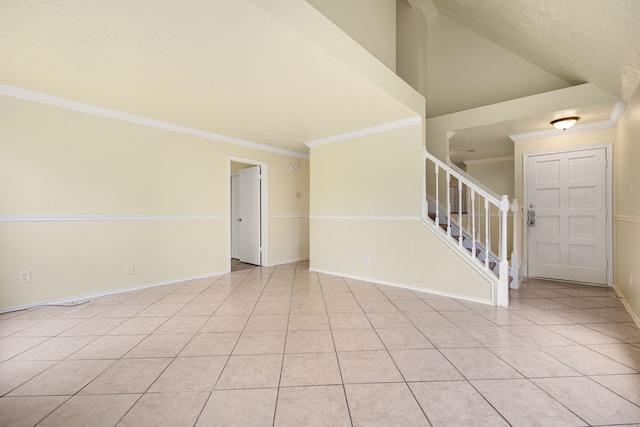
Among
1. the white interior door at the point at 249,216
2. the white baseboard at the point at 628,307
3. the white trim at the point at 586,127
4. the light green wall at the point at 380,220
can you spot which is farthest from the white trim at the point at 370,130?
the white baseboard at the point at 628,307

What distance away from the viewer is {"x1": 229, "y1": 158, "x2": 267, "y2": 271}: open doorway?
5102mm

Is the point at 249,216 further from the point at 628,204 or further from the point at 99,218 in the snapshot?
the point at 628,204

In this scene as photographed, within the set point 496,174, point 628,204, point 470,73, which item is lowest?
point 628,204

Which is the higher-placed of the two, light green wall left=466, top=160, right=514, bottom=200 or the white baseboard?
light green wall left=466, top=160, right=514, bottom=200

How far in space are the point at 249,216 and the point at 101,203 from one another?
240cm

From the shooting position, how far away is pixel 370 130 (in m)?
3.96

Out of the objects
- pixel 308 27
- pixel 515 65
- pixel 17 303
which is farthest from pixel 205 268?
pixel 515 65

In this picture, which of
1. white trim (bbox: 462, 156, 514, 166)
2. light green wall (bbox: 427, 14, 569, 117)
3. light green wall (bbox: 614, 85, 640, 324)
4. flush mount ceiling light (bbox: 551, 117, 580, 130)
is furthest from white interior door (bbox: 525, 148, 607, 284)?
white trim (bbox: 462, 156, 514, 166)

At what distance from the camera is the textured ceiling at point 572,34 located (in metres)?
1.95

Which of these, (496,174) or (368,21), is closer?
(368,21)

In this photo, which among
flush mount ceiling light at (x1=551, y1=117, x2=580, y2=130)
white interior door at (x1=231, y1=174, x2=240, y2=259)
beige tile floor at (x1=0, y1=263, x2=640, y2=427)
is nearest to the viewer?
beige tile floor at (x1=0, y1=263, x2=640, y2=427)

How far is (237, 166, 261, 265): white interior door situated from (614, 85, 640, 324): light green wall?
4895 millimetres

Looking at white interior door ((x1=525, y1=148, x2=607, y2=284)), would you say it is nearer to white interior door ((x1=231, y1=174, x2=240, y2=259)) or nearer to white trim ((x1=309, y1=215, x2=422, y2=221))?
white trim ((x1=309, y1=215, x2=422, y2=221))

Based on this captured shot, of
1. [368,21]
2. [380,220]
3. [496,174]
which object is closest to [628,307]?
[380,220]
